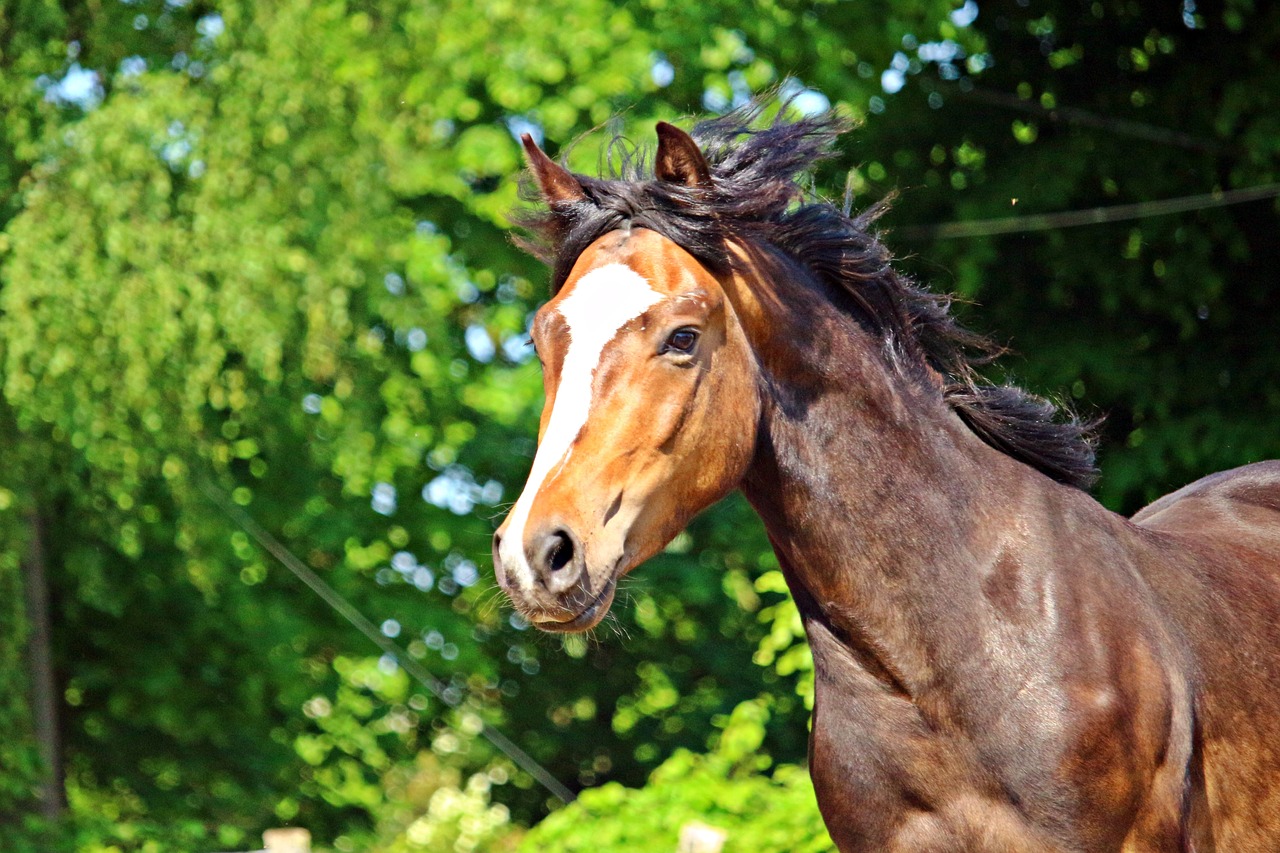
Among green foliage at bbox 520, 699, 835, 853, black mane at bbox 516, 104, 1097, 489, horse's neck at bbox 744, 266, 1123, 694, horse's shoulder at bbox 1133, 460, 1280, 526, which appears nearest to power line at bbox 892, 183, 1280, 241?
green foliage at bbox 520, 699, 835, 853

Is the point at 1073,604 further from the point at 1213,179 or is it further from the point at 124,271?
the point at 124,271

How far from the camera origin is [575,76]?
10234 millimetres

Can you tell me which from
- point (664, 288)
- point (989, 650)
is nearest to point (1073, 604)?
point (989, 650)

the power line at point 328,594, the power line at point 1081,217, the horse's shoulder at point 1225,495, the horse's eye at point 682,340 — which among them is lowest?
the power line at point 328,594

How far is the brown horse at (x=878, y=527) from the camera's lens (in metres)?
2.79

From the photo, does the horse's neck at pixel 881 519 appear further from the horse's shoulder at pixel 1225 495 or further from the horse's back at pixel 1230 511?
the horse's shoulder at pixel 1225 495

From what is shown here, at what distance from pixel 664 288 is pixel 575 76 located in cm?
770

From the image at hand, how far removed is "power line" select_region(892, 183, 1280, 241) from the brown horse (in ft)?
16.5

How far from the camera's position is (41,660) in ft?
32.2

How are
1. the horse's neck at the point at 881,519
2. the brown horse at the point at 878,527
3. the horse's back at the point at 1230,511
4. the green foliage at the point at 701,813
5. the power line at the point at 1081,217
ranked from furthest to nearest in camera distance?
the power line at the point at 1081,217
the green foliage at the point at 701,813
the horse's back at the point at 1230,511
the horse's neck at the point at 881,519
the brown horse at the point at 878,527

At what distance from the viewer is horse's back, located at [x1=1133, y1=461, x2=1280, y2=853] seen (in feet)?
10.0

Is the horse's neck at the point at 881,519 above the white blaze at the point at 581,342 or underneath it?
underneath

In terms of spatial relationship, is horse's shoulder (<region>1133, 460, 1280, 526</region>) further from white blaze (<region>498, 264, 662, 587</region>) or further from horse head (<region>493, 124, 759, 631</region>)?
white blaze (<region>498, 264, 662, 587</region>)

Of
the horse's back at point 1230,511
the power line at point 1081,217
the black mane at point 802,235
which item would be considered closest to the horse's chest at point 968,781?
the black mane at point 802,235
